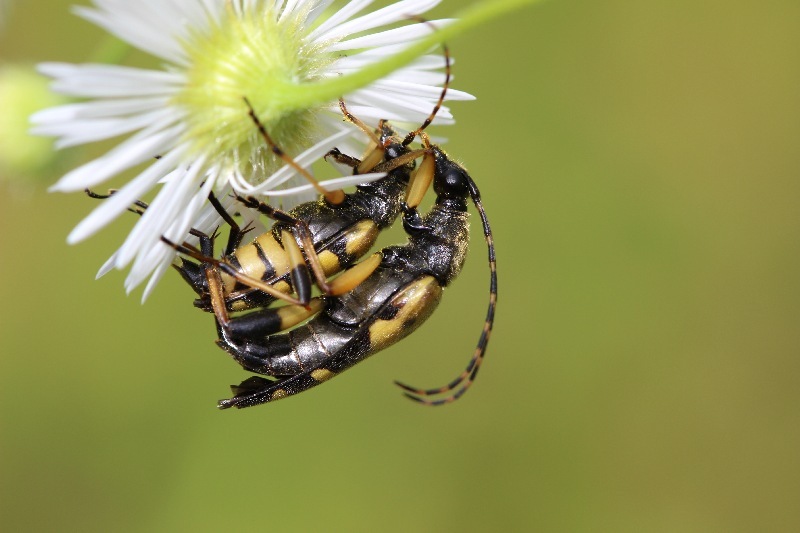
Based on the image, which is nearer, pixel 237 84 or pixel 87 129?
pixel 87 129

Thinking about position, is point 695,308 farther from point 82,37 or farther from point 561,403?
point 82,37

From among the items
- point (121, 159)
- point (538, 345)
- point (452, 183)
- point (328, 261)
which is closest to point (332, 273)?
point (328, 261)

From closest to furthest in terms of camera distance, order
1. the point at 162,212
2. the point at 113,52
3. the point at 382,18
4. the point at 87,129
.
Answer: the point at 87,129, the point at 162,212, the point at 113,52, the point at 382,18

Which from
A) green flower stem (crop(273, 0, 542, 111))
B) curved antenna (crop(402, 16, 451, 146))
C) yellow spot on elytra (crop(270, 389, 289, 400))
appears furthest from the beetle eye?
green flower stem (crop(273, 0, 542, 111))

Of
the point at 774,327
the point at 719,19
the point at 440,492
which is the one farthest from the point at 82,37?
the point at 774,327

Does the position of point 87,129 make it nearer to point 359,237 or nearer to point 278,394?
point 359,237

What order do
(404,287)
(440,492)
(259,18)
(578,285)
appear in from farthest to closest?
(578,285) < (440,492) < (404,287) < (259,18)

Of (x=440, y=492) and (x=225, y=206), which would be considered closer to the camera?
(x=225, y=206)

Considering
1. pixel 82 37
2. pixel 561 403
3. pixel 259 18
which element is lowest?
pixel 561 403
